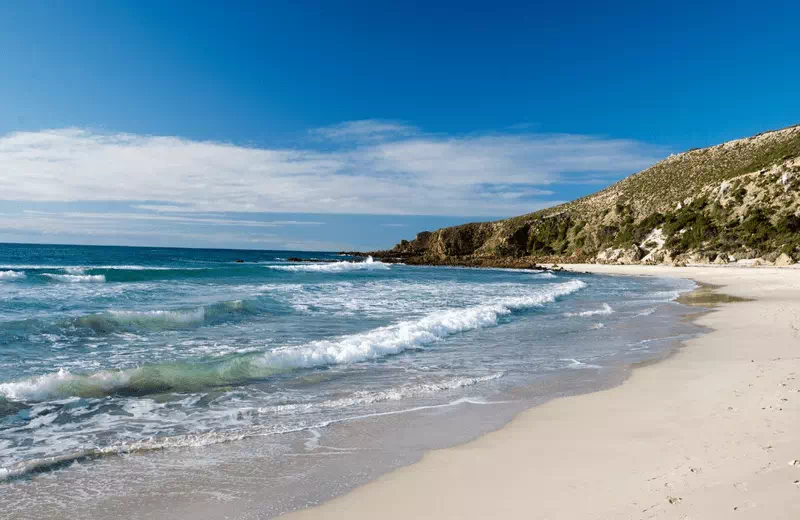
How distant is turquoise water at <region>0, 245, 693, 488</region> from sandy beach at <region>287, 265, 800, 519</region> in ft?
5.82

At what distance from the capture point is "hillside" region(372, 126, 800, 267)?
5291 cm

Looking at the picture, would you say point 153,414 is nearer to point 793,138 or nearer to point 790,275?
point 790,275

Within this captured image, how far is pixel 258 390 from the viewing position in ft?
28.0

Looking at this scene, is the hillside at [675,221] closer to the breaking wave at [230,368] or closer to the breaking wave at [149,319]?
the breaking wave at [230,368]

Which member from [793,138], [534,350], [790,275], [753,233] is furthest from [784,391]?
[793,138]

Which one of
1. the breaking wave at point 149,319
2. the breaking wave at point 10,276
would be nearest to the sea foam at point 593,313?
the breaking wave at point 149,319

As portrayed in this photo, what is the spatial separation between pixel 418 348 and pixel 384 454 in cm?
696

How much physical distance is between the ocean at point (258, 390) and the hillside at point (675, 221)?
43.5 meters

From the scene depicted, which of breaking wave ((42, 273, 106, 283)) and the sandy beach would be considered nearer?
the sandy beach

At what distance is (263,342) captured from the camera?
1266 centimetres

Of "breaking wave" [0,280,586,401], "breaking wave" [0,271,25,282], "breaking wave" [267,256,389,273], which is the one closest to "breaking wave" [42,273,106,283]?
"breaking wave" [0,271,25,282]

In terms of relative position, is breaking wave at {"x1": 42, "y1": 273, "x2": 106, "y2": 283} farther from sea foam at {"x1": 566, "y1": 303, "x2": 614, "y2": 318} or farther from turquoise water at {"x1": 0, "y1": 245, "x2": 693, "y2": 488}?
sea foam at {"x1": 566, "y1": 303, "x2": 614, "y2": 318}

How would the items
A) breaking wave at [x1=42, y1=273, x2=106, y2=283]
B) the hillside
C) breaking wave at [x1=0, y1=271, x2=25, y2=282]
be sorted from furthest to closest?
the hillside → breaking wave at [x1=0, y1=271, x2=25, y2=282] → breaking wave at [x1=42, y1=273, x2=106, y2=283]

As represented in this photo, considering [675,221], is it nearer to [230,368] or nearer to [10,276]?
[230,368]
